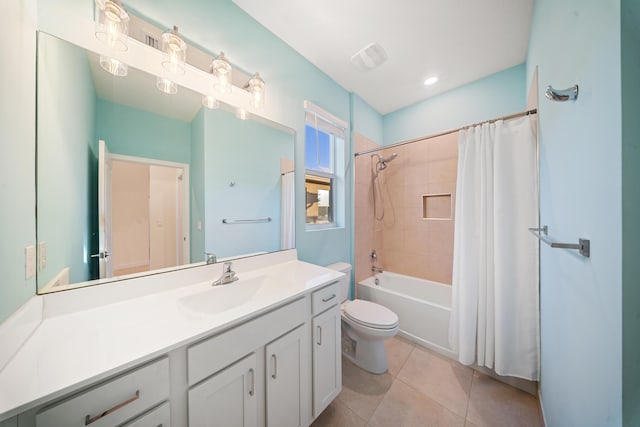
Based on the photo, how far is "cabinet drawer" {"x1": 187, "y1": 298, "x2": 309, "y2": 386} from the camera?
68cm

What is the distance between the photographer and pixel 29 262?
671mm

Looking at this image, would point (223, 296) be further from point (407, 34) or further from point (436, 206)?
point (436, 206)

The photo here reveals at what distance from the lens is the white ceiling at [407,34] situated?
132cm

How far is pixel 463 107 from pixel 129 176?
2850mm

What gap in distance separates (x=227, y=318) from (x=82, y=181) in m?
0.89

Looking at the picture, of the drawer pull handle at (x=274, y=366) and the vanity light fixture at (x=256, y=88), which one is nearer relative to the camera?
the drawer pull handle at (x=274, y=366)

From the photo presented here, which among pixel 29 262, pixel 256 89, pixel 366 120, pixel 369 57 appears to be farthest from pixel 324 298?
pixel 366 120

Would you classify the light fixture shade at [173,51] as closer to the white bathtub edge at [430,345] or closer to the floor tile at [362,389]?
the floor tile at [362,389]

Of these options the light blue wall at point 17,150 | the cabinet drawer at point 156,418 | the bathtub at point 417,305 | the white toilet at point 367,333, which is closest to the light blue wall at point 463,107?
the bathtub at point 417,305

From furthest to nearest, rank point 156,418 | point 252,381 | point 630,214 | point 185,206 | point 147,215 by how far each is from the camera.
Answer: point 185,206 < point 147,215 < point 252,381 < point 156,418 < point 630,214

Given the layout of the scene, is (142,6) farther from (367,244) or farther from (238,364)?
(367,244)

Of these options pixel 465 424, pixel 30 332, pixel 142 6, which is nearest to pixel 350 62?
pixel 142 6

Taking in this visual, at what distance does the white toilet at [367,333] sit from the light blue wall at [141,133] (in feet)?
5.28

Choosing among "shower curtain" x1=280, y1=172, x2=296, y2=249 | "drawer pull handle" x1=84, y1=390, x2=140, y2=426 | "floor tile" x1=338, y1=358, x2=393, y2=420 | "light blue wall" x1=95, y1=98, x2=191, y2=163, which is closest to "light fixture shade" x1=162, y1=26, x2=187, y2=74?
"light blue wall" x1=95, y1=98, x2=191, y2=163
